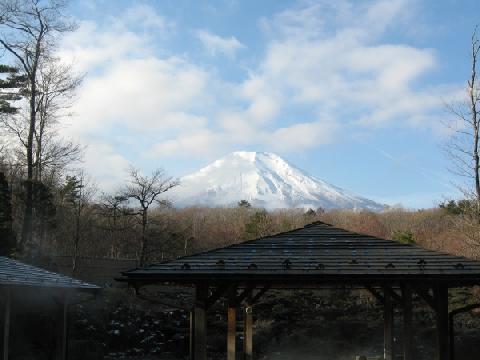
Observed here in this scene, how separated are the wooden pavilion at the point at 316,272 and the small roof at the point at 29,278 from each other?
8.72ft

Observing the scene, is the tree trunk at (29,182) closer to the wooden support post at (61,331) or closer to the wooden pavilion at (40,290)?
the wooden pavilion at (40,290)

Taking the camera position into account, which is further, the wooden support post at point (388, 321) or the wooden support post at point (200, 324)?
the wooden support post at point (388, 321)

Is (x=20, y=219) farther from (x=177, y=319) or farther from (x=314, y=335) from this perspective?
(x=314, y=335)

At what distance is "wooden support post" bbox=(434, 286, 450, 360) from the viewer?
936 cm

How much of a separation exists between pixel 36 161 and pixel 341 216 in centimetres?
2484

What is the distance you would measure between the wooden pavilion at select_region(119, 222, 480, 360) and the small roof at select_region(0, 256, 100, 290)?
105 inches

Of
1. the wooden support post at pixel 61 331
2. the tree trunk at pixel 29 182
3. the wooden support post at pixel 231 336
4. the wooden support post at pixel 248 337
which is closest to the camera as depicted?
the wooden support post at pixel 231 336

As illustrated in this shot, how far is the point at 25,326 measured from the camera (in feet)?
52.4

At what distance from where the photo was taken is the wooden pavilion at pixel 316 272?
904 cm

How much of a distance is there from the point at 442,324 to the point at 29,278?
787 cm

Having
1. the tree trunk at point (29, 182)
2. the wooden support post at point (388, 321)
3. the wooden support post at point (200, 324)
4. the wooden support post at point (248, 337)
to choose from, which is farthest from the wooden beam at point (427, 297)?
the tree trunk at point (29, 182)

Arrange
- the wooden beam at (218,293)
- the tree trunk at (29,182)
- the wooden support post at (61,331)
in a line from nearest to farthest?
the wooden beam at (218,293), the wooden support post at (61,331), the tree trunk at (29,182)

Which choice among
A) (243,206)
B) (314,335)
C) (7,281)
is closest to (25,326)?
(7,281)

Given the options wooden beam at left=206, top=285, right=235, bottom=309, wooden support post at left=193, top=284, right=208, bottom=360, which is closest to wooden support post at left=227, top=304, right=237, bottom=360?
wooden support post at left=193, top=284, right=208, bottom=360
